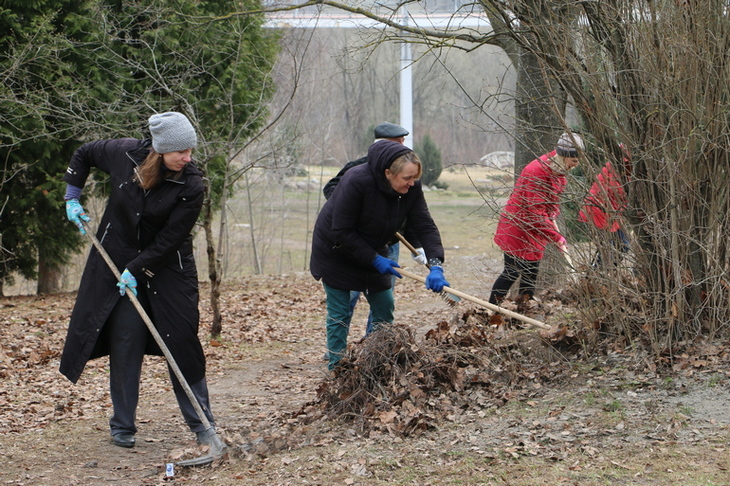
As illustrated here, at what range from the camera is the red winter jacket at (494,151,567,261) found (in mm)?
4973

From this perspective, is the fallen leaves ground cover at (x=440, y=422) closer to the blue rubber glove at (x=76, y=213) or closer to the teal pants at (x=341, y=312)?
the teal pants at (x=341, y=312)

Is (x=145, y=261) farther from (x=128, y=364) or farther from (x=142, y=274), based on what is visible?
(x=128, y=364)

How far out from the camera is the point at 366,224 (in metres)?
5.31

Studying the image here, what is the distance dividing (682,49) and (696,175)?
728 mm

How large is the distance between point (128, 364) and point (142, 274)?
591 mm

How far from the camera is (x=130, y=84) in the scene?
10.5 meters

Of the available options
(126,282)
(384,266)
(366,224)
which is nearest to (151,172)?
(126,282)

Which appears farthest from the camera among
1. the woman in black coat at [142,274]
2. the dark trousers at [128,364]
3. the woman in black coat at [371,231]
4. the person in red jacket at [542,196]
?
the woman in black coat at [371,231]

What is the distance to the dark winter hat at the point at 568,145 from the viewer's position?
4.78 meters

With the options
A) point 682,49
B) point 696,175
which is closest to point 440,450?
point 696,175

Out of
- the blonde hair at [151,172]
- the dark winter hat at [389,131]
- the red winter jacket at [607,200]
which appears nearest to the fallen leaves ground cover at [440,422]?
the red winter jacket at [607,200]

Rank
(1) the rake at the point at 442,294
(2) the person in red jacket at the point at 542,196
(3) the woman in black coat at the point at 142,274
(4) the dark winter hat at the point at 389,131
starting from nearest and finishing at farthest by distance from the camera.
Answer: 1. (3) the woman in black coat at the point at 142,274
2. (2) the person in red jacket at the point at 542,196
3. (1) the rake at the point at 442,294
4. (4) the dark winter hat at the point at 389,131

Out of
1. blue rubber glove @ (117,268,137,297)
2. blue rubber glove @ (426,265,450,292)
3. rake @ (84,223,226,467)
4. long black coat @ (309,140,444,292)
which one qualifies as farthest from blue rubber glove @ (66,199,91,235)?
blue rubber glove @ (426,265,450,292)

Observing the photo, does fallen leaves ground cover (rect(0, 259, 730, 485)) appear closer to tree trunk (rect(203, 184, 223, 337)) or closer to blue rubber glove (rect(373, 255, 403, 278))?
blue rubber glove (rect(373, 255, 403, 278))
